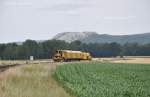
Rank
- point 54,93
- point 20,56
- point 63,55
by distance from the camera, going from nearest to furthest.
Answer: point 54,93, point 63,55, point 20,56

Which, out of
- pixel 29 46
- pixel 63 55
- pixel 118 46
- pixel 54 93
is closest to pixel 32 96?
pixel 54 93

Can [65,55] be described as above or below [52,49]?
below

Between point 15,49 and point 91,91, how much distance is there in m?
110

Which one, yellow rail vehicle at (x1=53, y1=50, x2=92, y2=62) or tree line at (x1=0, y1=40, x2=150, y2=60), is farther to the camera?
tree line at (x1=0, y1=40, x2=150, y2=60)

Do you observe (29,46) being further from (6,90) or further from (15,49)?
(6,90)

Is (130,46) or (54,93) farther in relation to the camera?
(130,46)

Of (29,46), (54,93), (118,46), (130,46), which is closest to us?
(54,93)

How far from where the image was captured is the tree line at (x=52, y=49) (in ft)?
440

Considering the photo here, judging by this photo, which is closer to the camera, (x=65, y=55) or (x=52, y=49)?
(x=65, y=55)

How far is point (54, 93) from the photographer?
2378cm

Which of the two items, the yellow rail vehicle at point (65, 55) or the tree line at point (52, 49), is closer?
the yellow rail vehicle at point (65, 55)

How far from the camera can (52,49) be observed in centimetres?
14725

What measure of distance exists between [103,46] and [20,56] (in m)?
49.5

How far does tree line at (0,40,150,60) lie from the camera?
440ft
